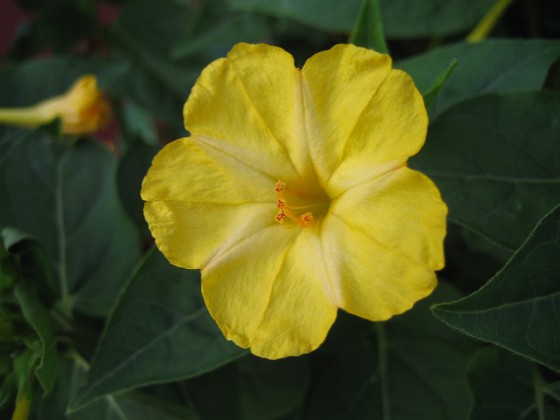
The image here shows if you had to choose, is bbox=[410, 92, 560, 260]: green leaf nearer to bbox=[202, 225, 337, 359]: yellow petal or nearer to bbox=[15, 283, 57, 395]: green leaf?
bbox=[202, 225, 337, 359]: yellow petal

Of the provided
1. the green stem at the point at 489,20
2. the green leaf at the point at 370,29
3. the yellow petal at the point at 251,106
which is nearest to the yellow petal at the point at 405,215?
the yellow petal at the point at 251,106

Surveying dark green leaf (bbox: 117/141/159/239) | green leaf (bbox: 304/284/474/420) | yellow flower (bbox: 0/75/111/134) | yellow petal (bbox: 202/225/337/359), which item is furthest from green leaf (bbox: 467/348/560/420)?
yellow flower (bbox: 0/75/111/134)

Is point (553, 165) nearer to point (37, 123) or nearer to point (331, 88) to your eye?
point (331, 88)

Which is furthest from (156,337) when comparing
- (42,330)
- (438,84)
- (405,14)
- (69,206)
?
(405,14)

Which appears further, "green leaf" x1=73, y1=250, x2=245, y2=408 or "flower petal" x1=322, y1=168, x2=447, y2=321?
"green leaf" x1=73, y1=250, x2=245, y2=408

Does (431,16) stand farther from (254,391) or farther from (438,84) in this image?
(254,391)

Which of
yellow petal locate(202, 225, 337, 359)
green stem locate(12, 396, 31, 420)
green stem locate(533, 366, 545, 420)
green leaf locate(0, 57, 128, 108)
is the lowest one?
green stem locate(12, 396, 31, 420)

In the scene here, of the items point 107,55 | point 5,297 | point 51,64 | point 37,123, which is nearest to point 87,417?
point 5,297

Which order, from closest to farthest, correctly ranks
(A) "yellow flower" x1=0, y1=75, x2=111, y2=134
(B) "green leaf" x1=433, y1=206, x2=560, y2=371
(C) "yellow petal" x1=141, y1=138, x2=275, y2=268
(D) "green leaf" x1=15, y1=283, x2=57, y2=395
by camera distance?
(B) "green leaf" x1=433, y1=206, x2=560, y2=371, (C) "yellow petal" x1=141, y1=138, x2=275, y2=268, (D) "green leaf" x1=15, y1=283, x2=57, y2=395, (A) "yellow flower" x1=0, y1=75, x2=111, y2=134
